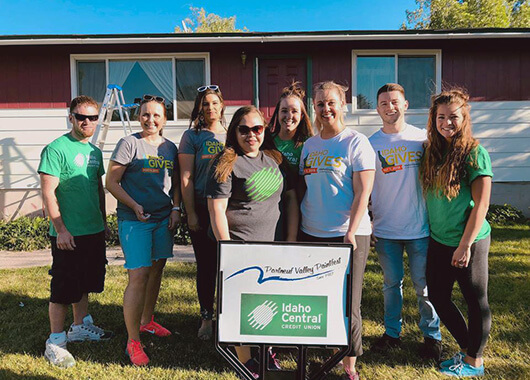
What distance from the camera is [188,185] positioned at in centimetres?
320

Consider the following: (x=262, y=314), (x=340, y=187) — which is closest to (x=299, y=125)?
(x=340, y=187)

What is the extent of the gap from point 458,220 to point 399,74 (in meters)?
6.88

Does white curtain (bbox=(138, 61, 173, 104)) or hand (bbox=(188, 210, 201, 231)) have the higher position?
white curtain (bbox=(138, 61, 173, 104))

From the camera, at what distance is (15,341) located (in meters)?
3.33

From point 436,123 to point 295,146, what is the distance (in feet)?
3.39

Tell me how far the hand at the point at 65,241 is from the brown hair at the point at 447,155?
2.67 metres

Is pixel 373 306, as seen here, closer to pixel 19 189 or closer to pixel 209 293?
pixel 209 293

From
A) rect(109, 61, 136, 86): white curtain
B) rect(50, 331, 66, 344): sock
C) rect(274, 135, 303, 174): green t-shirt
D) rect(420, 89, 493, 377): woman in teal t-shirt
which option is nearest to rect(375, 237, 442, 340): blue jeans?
rect(420, 89, 493, 377): woman in teal t-shirt

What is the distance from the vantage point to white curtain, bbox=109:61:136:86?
865cm

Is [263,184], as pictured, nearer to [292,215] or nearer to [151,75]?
[292,215]

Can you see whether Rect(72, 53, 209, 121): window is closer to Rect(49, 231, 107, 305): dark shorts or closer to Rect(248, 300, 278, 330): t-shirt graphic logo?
Rect(49, 231, 107, 305): dark shorts

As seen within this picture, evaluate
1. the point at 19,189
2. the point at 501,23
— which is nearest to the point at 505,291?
the point at 19,189

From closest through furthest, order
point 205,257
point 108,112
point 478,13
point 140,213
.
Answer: point 140,213 → point 205,257 → point 108,112 → point 478,13

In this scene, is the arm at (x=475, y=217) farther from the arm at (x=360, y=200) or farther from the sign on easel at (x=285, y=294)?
the sign on easel at (x=285, y=294)
